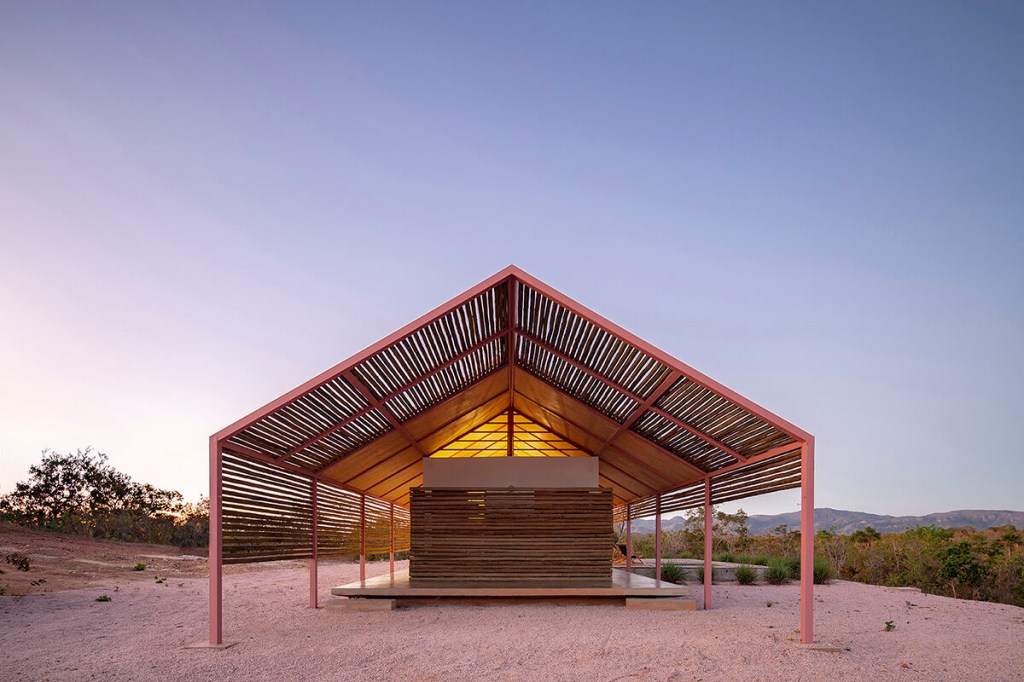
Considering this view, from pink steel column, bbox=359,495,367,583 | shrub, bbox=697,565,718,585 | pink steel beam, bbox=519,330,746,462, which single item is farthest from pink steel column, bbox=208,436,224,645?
shrub, bbox=697,565,718,585

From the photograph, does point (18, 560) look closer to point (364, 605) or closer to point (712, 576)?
point (364, 605)

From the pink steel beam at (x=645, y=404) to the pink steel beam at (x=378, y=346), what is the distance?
7.81ft

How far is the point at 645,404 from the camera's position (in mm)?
10898

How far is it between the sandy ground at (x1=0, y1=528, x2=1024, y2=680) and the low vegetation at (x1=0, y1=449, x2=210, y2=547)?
16746 mm

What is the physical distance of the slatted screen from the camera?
9.32m

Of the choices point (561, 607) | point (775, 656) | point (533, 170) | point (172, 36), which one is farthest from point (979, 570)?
point (172, 36)

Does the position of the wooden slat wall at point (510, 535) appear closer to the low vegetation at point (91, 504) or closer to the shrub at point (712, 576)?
the shrub at point (712, 576)

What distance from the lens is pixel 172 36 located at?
12.1 meters

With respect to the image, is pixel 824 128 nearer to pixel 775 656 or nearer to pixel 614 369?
pixel 614 369

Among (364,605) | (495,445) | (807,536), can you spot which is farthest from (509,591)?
(807,536)

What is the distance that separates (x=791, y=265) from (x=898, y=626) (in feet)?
25.5

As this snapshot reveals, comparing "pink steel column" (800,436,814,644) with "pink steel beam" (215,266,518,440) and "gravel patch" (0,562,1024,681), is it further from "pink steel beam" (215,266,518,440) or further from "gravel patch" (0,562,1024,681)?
"pink steel beam" (215,266,518,440)

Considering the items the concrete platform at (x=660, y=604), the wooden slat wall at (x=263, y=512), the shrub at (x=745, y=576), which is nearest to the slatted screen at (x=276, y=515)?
the wooden slat wall at (x=263, y=512)

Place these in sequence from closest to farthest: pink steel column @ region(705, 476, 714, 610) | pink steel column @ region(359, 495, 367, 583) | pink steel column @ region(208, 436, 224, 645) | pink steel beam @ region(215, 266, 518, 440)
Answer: pink steel column @ region(208, 436, 224, 645) → pink steel beam @ region(215, 266, 518, 440) → pink steel column @ region(705, 476, 714, 610) → pink steel column @ region(359, 495, 367, 583)
